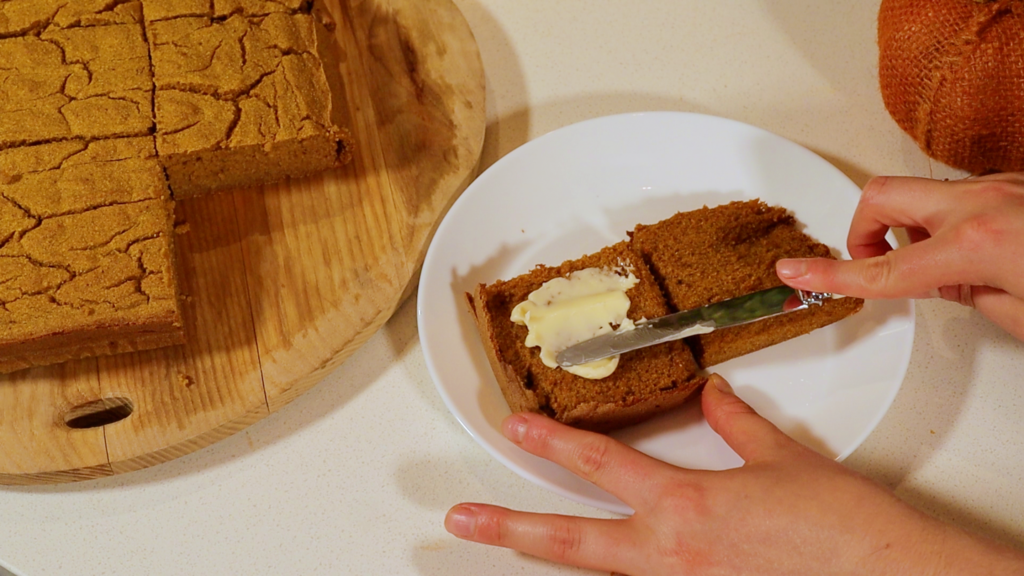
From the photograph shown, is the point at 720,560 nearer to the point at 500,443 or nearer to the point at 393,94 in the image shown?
the point at 500,443

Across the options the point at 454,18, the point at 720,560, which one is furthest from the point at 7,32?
the point at 720,560

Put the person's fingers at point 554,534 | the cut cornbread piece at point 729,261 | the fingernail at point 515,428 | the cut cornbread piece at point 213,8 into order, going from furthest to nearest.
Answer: the cut cornbread piece at point 213,8
the cut cornbread piece at point 729,261
the fingernail at point 515,428
the person's fingers at point 554,534

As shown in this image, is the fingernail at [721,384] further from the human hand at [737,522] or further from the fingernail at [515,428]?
the fingernail at [515,428]

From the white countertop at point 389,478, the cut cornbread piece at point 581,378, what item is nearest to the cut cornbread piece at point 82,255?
the white countertop at point 389,478

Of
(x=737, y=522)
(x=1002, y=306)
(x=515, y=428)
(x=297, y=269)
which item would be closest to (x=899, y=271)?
(x=1002, y=306)

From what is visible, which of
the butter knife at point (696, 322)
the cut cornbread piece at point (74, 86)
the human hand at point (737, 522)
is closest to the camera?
the human hand at point (737, 522)

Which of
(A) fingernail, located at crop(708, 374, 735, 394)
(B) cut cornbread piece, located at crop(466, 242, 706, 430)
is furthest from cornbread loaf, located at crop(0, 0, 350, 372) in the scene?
(A) fingernail, located at crop(708, 374, 735, 394)

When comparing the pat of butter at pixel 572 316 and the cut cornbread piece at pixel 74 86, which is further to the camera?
the cut cornbread piece at pixel 74 86
